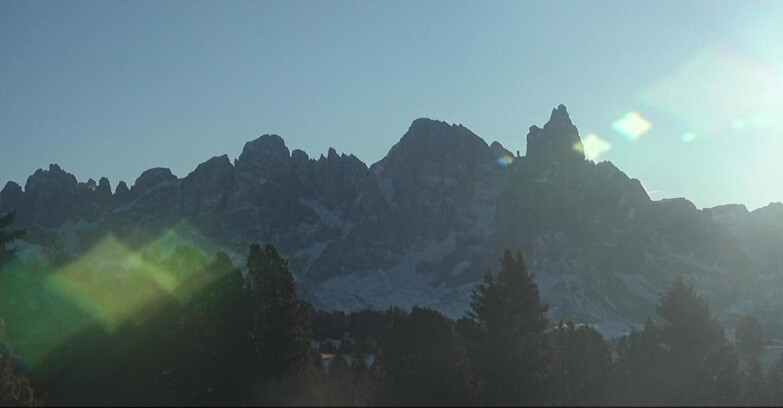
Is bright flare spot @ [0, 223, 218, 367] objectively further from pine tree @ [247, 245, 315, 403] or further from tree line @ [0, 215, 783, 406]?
pine tree @ [247, 245, 315, 403]

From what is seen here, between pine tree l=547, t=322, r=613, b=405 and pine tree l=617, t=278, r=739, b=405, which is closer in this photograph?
pine tree l=617, t=278, r=739, b=405

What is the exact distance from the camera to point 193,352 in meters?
49.7

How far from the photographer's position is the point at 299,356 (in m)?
47.9

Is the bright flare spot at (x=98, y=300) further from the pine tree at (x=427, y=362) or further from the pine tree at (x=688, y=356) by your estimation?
the pine tree at (x=688, y=356)

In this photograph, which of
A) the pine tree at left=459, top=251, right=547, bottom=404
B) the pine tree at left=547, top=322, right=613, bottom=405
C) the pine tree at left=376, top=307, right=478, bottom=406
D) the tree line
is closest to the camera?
the tree line

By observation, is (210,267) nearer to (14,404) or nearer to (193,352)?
(193,352)

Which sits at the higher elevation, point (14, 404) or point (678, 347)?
point (678, 347)

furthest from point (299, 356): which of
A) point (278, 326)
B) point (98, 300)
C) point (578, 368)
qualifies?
point (98, 300)

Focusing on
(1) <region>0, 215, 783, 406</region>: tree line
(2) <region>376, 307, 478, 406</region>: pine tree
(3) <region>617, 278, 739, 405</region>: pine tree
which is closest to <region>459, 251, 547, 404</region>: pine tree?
(1) <region>0, 215, 783, 406</region>: tree line

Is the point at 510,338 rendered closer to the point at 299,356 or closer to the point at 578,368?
the point at 299,356

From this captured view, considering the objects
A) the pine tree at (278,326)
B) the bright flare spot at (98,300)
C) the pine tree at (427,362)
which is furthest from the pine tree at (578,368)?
the bright flare spot at (98,300)

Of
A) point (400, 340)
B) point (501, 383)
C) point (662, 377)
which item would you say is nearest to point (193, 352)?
point (400, 340)

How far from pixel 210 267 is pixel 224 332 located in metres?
5.89

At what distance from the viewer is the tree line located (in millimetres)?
47781
